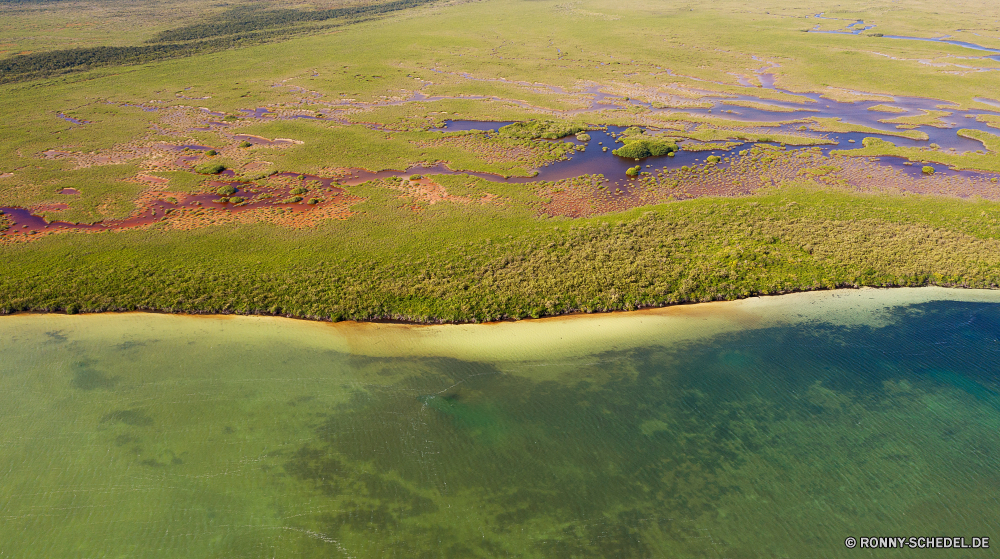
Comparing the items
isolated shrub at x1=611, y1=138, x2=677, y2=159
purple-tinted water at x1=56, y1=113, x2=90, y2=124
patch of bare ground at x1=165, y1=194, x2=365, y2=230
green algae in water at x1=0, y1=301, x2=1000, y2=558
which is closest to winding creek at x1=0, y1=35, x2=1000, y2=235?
purple-tinted water at x1=56, y1=113, x2=90, y2=124

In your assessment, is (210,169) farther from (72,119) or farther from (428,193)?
(72,119)

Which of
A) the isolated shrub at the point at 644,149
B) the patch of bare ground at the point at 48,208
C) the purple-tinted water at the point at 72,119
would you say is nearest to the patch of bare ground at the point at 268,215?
the patch of bare ground at the point at 48,208

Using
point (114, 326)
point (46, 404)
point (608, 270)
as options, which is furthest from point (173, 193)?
point (608, 270)

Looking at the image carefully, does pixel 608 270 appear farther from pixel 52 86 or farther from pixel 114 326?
pixel 52 86

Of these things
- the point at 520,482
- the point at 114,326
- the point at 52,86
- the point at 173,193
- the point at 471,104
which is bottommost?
the point at 520,482

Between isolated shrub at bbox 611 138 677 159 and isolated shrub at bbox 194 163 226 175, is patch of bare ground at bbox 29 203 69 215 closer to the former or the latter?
isolated shrub at bbox 194 163 226 175
